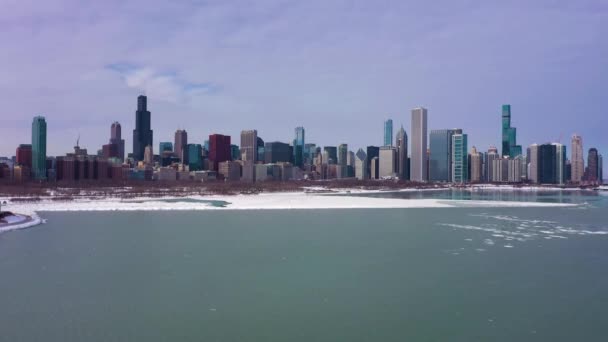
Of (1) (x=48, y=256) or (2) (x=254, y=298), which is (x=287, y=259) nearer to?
(2) (x=254, y=298)

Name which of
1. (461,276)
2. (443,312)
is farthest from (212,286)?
(461,276)

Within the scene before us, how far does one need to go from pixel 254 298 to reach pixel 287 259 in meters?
5.28

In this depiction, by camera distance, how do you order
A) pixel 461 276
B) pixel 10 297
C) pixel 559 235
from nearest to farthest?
pixel 10 297
pixel 461 276
pixel 559 235

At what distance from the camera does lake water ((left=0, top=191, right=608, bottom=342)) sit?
10055mm

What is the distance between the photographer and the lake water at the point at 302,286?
1005 cm

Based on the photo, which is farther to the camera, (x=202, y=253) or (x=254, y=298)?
(x=202, y=253)

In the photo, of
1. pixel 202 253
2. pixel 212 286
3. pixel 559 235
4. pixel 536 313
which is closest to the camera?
pixel 536 313

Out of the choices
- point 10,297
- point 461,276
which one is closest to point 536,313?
point 461,276

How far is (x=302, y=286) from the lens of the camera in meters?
13.7

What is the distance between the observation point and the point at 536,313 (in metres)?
11.2

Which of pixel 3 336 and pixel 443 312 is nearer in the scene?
pixel 3 336

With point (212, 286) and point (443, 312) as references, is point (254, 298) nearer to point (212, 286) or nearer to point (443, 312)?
point (212, 286)

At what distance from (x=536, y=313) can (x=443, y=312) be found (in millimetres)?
2279

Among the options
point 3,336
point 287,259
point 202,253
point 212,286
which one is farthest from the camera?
point 202,253
